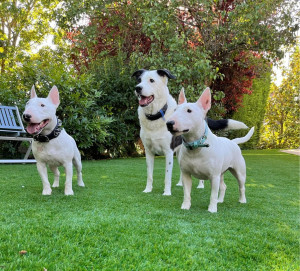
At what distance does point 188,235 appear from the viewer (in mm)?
2436

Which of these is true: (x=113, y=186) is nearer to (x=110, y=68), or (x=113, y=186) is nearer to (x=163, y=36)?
(x=163, y=36)

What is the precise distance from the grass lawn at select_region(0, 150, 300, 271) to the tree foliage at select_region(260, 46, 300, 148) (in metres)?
17.5

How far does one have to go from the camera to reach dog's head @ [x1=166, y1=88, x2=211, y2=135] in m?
2.82

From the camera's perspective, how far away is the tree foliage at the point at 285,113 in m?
19.8

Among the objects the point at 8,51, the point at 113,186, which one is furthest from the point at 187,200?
the point at 8,51

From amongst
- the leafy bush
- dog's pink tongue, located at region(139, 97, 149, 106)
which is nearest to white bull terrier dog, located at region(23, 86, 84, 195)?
dog's pink tongue, located at region(139, 97, 149, 106)

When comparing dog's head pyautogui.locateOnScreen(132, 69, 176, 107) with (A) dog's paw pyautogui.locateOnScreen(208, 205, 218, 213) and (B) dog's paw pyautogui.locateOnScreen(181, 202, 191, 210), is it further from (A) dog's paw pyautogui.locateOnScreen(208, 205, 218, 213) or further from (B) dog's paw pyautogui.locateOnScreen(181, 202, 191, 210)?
(A) dog's paw pyautogui.locateOnScreen(208, 205, 218, 213)

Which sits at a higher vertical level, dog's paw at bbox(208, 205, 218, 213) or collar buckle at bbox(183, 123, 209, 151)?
collar buckle at bbox(183, 123, 209, 151)

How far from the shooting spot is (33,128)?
3367mm

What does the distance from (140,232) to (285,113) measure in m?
20.4

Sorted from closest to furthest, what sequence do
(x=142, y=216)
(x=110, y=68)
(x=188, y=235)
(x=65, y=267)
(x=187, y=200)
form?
(x=65, y=267) < (x=188, y=235) < (x=142, y=216) < (x=187, y=200) < (x=110, y=68)

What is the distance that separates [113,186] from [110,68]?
7.15 meters

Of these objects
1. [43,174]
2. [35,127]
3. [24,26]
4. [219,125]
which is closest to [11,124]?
[43,174]

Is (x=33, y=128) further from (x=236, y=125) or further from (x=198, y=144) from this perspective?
(x=236, y=125)
